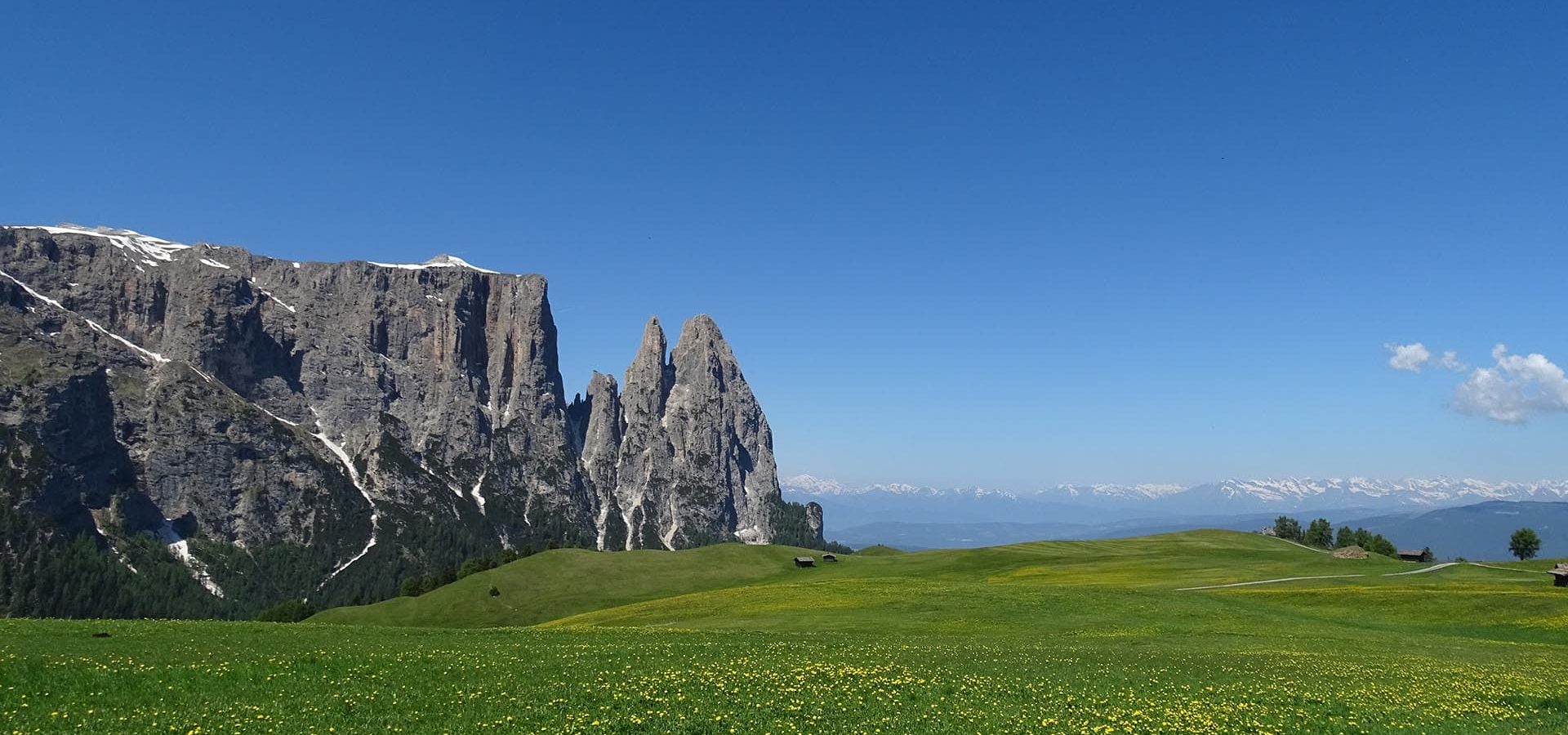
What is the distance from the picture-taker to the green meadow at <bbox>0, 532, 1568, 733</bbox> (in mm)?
21984

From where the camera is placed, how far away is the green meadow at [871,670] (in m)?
22.0

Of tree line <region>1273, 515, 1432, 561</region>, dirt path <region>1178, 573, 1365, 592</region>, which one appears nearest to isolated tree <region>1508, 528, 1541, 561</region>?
tree line <region>1273, 515, 1432, 561</region>

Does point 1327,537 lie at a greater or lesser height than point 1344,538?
lesser

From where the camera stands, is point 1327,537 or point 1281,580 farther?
point 1327,537

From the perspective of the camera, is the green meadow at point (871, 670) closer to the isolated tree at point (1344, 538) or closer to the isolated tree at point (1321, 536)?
the isolated tree at point (1344, 538)

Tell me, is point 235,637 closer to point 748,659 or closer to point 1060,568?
point 748,659

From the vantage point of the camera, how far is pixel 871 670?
1166 inches

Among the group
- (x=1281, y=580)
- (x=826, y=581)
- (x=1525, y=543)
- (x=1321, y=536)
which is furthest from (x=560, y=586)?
(x=1525, y=543)

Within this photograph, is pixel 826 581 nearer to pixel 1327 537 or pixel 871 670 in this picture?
pixel 871 670

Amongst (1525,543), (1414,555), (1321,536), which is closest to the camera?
(1414,555)

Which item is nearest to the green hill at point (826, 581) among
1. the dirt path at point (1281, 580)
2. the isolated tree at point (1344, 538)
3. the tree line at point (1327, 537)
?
the dirt path at point (1281, 580)

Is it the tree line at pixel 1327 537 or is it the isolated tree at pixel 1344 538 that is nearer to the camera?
the tree line at pixel 1327 537

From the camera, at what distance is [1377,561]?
111188mm

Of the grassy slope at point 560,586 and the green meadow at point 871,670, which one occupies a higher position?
the green meadow at point 871,670
